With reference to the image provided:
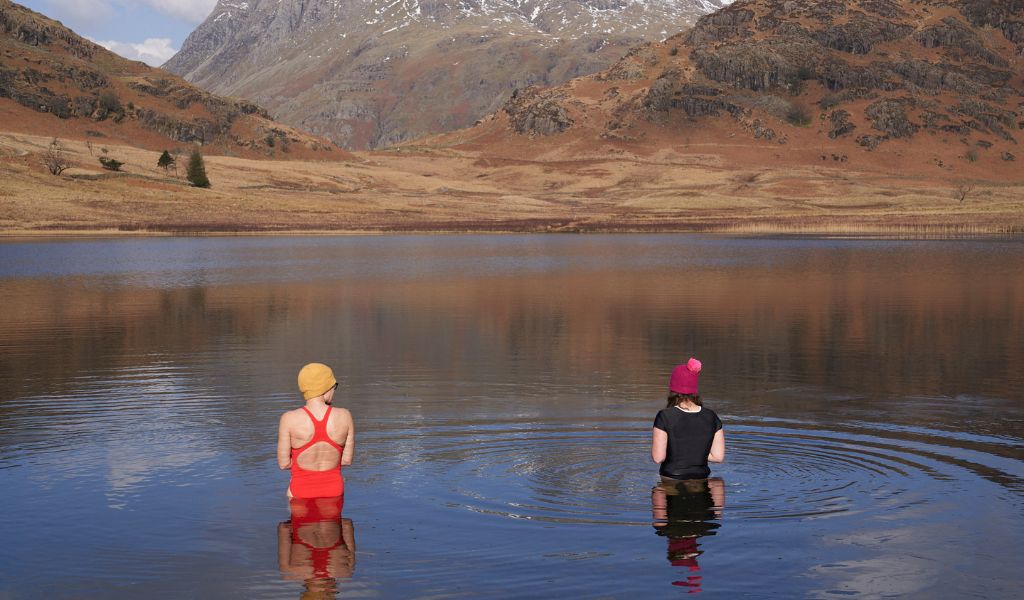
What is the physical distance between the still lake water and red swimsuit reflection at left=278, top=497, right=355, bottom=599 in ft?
0.17

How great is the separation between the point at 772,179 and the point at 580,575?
181 meters

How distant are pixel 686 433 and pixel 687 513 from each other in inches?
37.7

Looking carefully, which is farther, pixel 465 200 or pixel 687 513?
pixel 465 200

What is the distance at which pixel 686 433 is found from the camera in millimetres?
13719

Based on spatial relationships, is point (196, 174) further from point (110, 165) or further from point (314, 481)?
point (314, 481)

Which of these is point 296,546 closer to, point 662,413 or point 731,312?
point 662,413

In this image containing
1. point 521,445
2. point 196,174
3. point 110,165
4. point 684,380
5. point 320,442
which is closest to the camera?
point 320,442

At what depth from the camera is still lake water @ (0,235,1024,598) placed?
11.7 m

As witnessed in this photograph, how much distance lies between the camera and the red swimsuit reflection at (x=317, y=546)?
11341 millimetres

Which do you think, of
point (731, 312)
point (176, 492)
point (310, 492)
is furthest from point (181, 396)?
point (731, 312)

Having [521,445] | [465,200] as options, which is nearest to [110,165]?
[465,200]

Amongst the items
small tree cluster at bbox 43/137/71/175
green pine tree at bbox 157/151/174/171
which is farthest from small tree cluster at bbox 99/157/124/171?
green pine tree at bbox 157/151/174/171

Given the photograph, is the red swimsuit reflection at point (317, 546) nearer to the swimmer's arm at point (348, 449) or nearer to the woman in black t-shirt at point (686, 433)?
the swimmer's arm at point (348, 449)

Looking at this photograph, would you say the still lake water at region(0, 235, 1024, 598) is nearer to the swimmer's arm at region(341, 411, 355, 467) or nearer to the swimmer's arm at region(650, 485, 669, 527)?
the swimmer's arm at region(650, 485, 669, 527)
